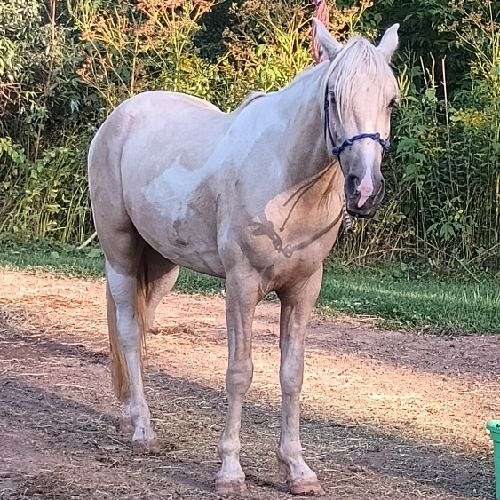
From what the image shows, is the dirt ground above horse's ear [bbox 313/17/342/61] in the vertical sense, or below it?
below

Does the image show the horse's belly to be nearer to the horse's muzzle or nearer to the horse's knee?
the horse's knee

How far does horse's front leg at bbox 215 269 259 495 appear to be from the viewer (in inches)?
150

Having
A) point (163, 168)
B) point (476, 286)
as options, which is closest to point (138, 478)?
point (163, 168)

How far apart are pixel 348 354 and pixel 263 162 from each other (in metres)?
2.91

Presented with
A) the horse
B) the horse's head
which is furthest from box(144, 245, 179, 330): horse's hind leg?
the horse's head

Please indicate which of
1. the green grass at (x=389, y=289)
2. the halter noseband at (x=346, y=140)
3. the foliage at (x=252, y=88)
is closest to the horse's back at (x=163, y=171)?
the halter noseband at (x=346, y=140)

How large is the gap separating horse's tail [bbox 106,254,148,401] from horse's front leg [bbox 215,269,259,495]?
0.97 meters

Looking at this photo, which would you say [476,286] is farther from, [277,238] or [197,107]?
[277,238]

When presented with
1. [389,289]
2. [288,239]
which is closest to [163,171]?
[288,239]

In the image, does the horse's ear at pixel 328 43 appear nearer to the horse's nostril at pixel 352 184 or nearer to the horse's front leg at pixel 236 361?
the horse's nostril at pixel 352 184

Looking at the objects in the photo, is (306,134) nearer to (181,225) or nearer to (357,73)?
(357,73)

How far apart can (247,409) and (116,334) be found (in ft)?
2.66

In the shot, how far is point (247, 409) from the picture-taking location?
202 inches

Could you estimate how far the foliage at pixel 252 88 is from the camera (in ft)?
34.3
